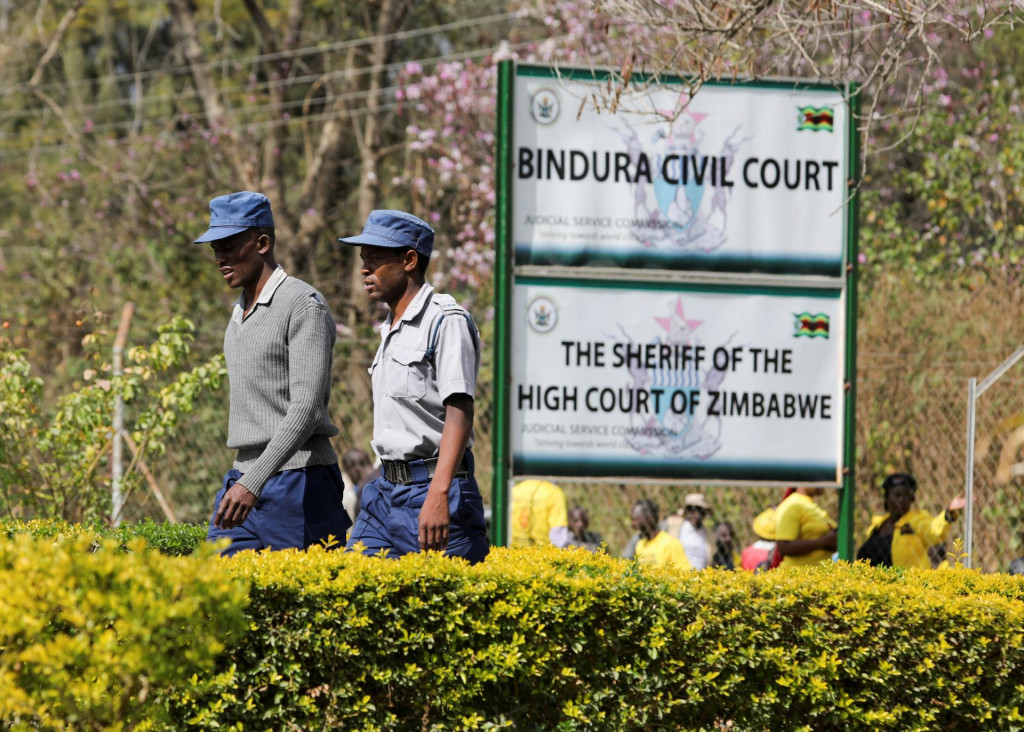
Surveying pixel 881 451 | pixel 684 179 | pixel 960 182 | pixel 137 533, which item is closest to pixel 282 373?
pixel 137 533

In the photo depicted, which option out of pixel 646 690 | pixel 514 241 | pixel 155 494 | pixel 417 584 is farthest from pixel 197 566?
pixel 155 494

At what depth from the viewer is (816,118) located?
23.8ft

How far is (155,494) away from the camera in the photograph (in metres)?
9.04

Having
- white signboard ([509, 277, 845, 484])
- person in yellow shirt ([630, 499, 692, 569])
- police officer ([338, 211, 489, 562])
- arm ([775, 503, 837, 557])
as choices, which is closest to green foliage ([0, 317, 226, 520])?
white signboard ([509, 277, 845, 484])

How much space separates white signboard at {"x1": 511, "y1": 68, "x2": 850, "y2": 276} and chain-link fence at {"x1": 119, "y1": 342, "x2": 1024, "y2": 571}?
8.57ft

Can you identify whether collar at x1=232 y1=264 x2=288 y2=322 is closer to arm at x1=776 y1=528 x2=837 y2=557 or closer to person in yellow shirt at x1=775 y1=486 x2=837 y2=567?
person in yellow shirt at x1=775 y1=486 x2=837 y2=567

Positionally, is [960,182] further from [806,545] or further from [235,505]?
[235,505]

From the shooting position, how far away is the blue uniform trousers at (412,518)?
4539 mm

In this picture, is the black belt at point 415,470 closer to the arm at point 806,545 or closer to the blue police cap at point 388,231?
the blue police cap at point 388,231

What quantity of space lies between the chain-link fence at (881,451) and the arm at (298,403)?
4430 mm

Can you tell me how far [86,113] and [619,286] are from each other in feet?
63.2

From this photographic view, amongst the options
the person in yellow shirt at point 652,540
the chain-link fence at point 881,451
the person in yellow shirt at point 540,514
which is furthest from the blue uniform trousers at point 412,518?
the chain-link fence at point 881,451

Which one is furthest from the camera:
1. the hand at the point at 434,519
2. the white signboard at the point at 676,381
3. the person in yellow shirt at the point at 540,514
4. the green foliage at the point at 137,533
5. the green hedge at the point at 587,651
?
the person in yellow shirt at the point at 540,514

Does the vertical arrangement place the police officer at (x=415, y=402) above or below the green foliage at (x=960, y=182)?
below
